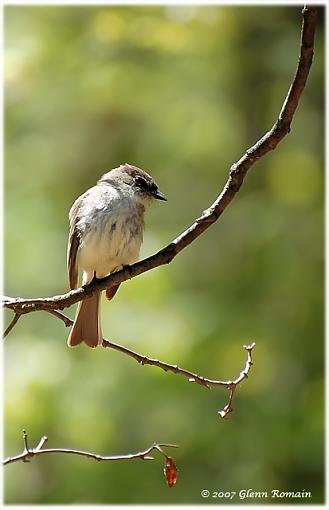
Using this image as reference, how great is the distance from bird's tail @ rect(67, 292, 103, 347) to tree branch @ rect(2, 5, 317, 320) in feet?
2.92

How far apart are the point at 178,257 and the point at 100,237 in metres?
3.20

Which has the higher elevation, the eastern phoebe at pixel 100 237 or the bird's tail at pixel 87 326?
the eastern phoebe at pixel 100 237

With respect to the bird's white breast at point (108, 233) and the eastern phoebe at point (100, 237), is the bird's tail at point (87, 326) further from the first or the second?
the bird's white breast at point (108, 233)

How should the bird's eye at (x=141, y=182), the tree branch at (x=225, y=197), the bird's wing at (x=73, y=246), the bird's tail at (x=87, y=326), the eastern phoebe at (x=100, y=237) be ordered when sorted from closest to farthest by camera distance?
the tree branch at (x=225, y=197) → the bird's tail at (x=87, y=326) → the eastern phoebe at (x=100, y=237) → the bird's wing at (x=73, y=246) → the bird's eye at (x=141, y=182)

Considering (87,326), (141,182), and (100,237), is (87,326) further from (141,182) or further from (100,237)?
(141,182)

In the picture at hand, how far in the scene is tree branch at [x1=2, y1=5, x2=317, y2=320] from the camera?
85.7 inches

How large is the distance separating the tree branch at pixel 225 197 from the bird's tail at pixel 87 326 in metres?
0.89

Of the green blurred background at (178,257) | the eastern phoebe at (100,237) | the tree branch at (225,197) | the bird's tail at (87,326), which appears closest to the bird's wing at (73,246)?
the eastern phoebe at (100,237)

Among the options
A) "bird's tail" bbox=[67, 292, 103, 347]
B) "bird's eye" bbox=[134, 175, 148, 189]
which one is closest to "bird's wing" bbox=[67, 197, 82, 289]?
"bird's tail" bbox=[67, 292, 103, 347]

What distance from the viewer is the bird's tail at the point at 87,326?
12.1ft

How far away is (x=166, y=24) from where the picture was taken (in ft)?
23.4

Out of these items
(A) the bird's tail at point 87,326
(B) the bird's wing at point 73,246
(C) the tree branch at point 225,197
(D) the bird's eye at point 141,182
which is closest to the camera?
(C) the tree branch at point 225,197

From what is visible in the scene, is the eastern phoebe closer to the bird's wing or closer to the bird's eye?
the bird's wing

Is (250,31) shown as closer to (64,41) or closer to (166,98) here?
(166,98)
